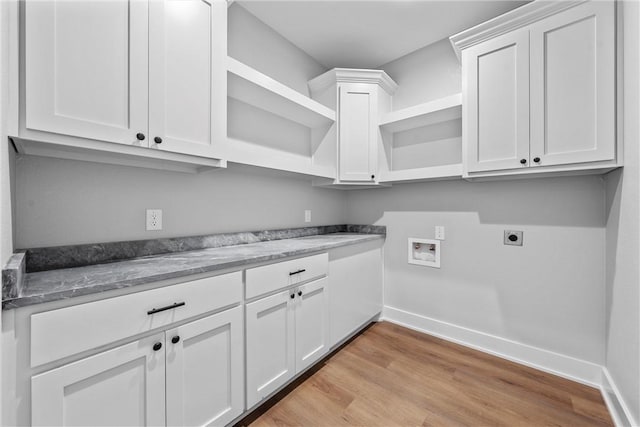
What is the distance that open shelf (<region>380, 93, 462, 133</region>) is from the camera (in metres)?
2.04

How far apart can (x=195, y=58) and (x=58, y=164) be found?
83cm

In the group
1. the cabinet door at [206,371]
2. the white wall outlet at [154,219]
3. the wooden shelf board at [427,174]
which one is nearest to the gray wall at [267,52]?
the wooden shelf board at [427,174]

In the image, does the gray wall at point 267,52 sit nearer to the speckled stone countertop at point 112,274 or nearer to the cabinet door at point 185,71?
the cabinet door at point 185,71

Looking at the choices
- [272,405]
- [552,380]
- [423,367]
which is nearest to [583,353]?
[552,380]

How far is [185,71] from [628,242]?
95.9 inches

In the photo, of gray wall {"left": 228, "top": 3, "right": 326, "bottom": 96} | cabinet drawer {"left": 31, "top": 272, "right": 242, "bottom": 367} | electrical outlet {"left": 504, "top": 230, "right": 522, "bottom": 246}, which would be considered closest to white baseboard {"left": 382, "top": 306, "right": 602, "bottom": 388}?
electrical outlet {"left": 504, "top": 230, "right": 522, "bottom": 246}

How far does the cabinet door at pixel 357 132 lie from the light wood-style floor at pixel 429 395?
1554 mm

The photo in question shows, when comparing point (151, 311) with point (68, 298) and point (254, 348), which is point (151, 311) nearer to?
point (68, 298)

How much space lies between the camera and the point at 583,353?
176 centimetres

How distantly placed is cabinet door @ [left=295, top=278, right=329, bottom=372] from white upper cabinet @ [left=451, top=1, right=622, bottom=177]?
1404 millimetres

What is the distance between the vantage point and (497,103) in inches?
69.4

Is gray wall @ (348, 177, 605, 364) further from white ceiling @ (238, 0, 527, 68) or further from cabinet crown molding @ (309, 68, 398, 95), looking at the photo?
white ceiling @ (238, 0, 527, 68)

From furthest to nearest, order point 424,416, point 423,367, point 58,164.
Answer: point 423,367
point 424,416
point 58,164

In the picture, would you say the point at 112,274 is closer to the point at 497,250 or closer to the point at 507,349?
the point at 497,250
